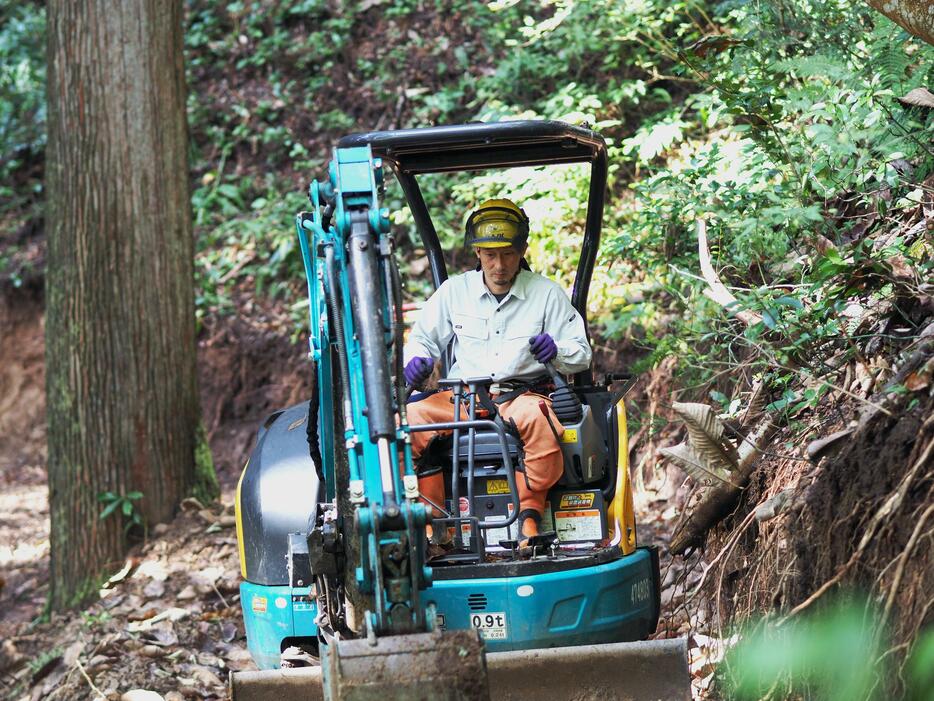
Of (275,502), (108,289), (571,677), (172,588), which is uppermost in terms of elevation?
(108,289)

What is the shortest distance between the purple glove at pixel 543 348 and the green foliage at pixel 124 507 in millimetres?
3474

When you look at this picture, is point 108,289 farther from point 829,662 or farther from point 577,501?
point 829,662

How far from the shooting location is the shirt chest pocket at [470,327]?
5605mm

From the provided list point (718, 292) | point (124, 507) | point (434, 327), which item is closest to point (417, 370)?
point (434, 327)

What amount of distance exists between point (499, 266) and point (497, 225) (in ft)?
0.71

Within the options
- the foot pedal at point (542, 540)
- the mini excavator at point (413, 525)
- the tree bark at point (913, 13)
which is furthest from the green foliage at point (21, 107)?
the tree bark at point (913, 13)

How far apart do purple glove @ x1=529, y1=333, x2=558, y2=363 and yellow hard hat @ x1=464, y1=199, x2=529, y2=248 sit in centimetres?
54

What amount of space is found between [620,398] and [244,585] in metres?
1.98

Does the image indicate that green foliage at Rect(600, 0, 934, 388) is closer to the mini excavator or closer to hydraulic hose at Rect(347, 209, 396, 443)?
the mini excavator

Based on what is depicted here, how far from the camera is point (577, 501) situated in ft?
17.0

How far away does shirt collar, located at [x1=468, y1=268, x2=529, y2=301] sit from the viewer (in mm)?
5668

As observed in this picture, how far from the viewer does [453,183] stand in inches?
410

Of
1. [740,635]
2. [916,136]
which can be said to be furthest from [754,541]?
[916,136]

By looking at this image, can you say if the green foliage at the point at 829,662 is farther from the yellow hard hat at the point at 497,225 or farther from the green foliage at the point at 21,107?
A: the green foliage at the point at 21,107
